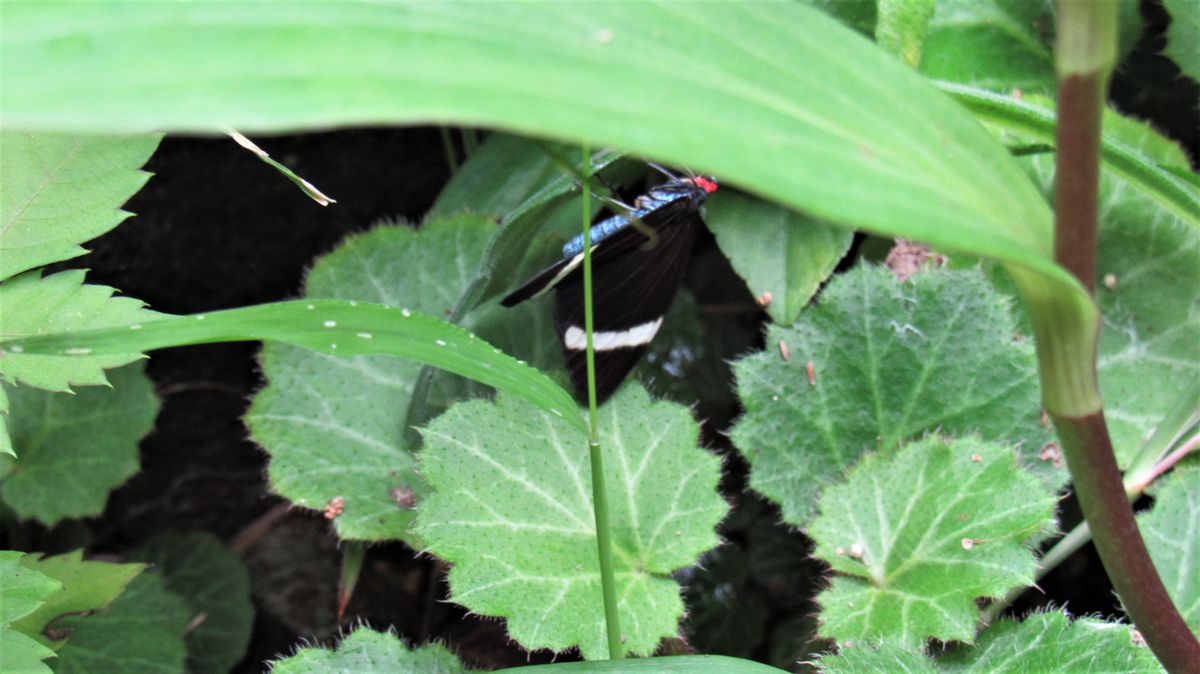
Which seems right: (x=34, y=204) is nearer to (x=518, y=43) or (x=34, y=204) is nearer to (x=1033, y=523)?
(x=518, y=43)

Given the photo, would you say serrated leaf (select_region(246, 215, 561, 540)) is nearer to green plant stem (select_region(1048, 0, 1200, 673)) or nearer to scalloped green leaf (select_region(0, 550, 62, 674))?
→ scalloped green leaf (select_region(0, 550, 62, 674))

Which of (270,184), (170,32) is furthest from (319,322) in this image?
(270,184)

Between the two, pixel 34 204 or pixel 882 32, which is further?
pixel 882 32

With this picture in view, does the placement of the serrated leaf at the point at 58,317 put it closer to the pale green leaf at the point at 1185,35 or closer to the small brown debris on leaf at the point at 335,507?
the small brown debris on leaf at the point at 335,507

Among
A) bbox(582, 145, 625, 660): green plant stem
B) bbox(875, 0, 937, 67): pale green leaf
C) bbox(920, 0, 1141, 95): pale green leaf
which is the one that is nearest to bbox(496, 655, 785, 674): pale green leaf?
bbox(582, 145, 625, 660): green plant stem

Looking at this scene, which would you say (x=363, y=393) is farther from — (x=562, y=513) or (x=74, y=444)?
(x=74, y=444)
